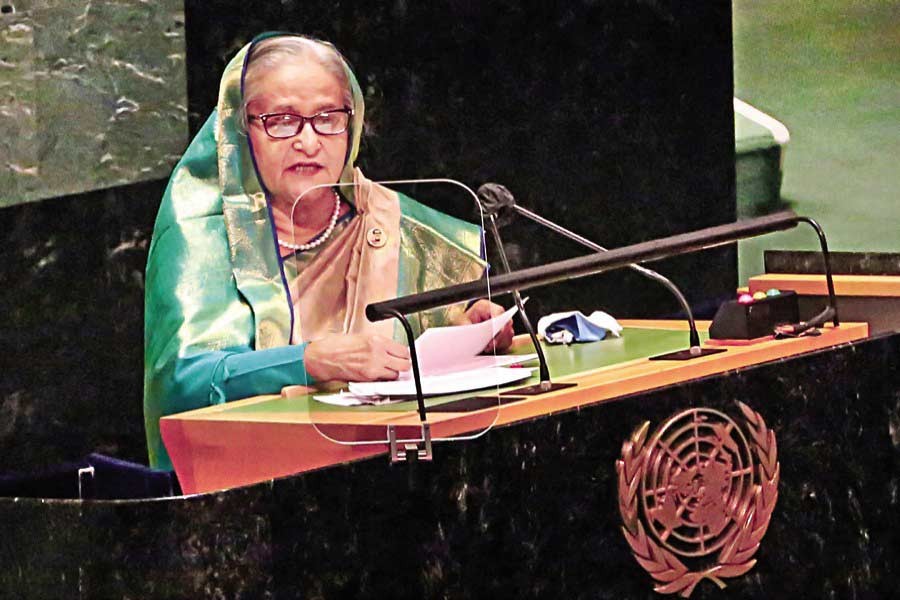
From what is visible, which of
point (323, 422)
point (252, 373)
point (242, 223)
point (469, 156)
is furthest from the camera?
point (469, 156)

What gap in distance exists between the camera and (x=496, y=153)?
5.58m

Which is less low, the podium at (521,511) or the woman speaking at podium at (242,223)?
the woman speaking at podium at (242,223)

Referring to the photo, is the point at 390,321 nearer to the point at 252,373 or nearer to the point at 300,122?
the point at 252,373

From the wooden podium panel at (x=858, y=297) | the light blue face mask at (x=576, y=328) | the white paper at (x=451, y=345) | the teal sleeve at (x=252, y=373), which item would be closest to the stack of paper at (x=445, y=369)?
the white paper at (x=451, y=345)

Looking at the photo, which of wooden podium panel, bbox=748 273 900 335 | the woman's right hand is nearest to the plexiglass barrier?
the woman's right hand

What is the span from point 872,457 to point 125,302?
2.01 meters

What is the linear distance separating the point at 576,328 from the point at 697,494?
3.08 ft

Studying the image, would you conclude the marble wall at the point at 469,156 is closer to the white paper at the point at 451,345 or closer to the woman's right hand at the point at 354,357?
the white paper at the point at 451,345

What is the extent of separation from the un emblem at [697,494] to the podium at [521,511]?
35mm

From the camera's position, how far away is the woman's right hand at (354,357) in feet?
12.0

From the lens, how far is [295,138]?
4.80m

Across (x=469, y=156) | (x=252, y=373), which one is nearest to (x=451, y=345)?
(x=252, y=373)

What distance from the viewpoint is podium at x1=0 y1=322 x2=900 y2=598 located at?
Answer: 11.2 ft

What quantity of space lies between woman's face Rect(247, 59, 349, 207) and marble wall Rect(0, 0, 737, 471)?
13cm
